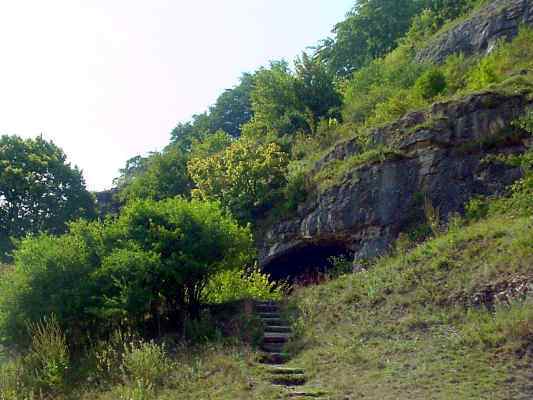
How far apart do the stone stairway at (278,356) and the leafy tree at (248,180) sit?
6.00 m

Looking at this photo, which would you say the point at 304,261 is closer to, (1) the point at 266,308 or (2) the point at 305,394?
(1) the point at 266,308

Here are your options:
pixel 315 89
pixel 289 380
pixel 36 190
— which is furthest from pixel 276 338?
pixel 36 190

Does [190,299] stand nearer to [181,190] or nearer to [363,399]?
[363,399]

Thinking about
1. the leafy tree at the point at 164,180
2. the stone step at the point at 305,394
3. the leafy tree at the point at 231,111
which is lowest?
the stone step at the point at 305,394

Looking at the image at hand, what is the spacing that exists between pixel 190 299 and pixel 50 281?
278 cm

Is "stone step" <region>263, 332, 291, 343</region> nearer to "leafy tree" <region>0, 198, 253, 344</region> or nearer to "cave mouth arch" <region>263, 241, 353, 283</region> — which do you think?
"leafy tree" <region>0, 198, 253, 344</region>

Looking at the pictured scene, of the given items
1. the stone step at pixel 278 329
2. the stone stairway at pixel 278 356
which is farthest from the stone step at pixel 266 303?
the stone step at pixel 278 329

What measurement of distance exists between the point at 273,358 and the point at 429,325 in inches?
102

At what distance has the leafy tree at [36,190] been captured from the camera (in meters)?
29.9

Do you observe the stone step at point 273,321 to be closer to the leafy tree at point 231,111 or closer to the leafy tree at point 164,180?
the leafy tree at point 164,180

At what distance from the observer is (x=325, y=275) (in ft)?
47.5

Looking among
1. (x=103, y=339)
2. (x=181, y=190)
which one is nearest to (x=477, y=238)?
(x=103, y=339)

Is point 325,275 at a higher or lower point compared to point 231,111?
lower

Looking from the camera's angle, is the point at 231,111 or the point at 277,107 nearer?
the point at 277,107
